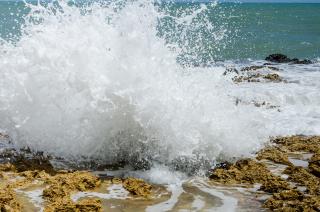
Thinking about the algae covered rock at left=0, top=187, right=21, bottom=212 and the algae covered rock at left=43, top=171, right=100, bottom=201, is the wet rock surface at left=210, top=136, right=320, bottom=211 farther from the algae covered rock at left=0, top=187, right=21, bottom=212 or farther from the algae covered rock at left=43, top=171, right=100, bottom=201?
the algae covered rock at left=0, top=187, right=21, bottom=212

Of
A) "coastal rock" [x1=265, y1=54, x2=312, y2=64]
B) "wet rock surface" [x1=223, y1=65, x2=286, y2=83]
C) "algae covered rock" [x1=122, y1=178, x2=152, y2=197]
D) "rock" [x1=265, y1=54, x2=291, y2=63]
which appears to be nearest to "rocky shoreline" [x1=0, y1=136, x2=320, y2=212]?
"algae covered rock" [x1=122, y1=178, x2=152, y2=197]

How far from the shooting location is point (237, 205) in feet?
14.2

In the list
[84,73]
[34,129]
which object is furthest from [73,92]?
[34,129]

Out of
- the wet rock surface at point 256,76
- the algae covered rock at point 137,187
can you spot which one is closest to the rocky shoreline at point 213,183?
the algae covered rock at point 137,187

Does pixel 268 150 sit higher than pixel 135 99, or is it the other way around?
pixel 135 99

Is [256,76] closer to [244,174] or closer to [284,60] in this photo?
[284,60]

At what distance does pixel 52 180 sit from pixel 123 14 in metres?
2.40

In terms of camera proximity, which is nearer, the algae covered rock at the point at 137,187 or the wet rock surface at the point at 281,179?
the wet rock surface at the point at 281,179

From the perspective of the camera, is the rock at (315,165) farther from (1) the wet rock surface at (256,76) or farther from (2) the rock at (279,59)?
(2) the rock at (279,59)

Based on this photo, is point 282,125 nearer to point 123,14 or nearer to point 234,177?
point 234,177

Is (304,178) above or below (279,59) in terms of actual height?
below

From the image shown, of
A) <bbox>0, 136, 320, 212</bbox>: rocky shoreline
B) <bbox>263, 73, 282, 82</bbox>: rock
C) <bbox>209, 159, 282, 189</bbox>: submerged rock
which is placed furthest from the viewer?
<bbox>263, 73, 282, 82</bbox>: rock

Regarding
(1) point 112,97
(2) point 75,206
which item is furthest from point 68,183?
(1) point 112,97

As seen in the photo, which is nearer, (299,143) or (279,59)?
(299,143)
